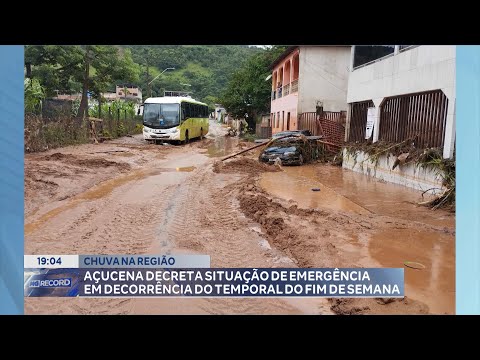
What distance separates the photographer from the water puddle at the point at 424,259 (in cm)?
364

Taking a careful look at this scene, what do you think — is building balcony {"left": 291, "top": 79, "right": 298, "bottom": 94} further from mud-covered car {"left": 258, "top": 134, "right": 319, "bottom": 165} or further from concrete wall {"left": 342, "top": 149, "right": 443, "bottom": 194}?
concrete wall {"left": 342, "top": 149, "right": 443, "bottom": 194}

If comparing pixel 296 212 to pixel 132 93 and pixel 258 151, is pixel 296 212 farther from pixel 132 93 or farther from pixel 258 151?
pixel 132 93

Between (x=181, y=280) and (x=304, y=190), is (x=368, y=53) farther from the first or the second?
(x=181, y=280)

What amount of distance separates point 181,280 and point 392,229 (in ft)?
10.5

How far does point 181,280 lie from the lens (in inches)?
142

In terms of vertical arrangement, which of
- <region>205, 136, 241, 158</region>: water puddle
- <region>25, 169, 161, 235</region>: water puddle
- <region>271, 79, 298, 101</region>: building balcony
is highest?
<region>271, 79, 298, 101</region>: building balcony

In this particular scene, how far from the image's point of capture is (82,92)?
11.9 metres

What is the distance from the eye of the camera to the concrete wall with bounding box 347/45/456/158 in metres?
7.33

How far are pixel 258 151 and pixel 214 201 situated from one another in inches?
273

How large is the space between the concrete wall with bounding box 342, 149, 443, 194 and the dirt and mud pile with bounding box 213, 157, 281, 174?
219 centimetres

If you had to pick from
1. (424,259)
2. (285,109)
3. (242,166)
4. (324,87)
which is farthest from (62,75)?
(324,87)

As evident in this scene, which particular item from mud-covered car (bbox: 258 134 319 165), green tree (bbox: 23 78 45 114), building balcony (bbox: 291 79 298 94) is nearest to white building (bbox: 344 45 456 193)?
mud-covered car (bbox: 258 134 319 165)

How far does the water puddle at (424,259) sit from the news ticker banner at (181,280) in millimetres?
288
